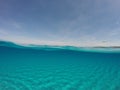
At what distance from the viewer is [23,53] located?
27.7 meters

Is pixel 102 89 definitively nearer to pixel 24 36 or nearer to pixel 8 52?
pixel 24 36

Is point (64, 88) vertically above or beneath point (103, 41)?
beneath

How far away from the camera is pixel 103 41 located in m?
15.3

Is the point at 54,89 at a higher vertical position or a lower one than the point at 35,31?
lower

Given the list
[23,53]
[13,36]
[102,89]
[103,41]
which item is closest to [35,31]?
[13,36]

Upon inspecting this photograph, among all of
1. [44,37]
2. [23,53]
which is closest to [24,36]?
[44,37]

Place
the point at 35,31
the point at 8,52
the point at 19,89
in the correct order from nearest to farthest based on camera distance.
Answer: the point at 19,89
the point at 35,31
the point at 8,52

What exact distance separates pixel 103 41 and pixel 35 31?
8749 mm

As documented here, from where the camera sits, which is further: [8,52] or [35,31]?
[8,52]

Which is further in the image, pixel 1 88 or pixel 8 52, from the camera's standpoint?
pixel 8 52

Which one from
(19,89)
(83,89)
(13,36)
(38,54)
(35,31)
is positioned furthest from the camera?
(38,54)

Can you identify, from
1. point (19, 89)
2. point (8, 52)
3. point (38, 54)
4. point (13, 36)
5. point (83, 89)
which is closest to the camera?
point (19, 89)

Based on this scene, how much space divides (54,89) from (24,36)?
1042 cm

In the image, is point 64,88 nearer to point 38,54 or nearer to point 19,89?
point 19,89
